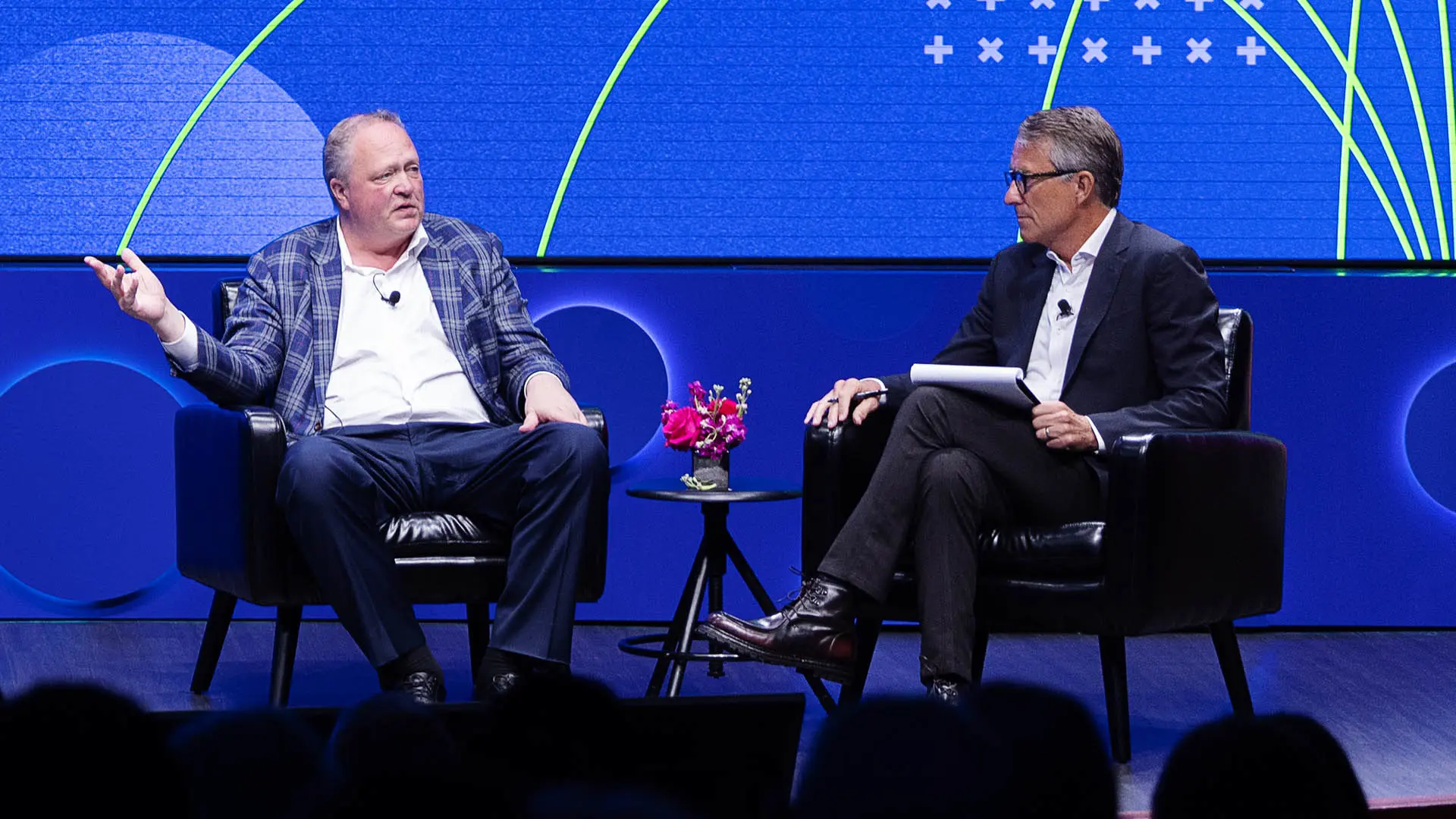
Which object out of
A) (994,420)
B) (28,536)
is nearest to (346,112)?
(28,536)

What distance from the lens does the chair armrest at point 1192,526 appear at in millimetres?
2727

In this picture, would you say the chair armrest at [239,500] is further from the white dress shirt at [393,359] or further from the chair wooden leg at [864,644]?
the chair wooden leg at [864,644]

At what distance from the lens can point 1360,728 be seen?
3.06m

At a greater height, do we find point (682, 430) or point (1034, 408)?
point (1034, 408)

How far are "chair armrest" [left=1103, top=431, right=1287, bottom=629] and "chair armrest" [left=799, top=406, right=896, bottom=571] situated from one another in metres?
0.54

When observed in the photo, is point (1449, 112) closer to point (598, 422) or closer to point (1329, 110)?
point (1329, 110)

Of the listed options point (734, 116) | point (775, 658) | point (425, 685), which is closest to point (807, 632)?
point (775, 658)

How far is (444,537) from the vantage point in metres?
2.99

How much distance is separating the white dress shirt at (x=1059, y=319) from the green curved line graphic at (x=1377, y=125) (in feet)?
4.80

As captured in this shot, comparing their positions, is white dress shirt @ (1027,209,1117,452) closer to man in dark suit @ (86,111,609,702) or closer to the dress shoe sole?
the dress shoe sole

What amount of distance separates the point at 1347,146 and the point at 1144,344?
161 cm

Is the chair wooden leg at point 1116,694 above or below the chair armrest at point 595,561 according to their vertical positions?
below

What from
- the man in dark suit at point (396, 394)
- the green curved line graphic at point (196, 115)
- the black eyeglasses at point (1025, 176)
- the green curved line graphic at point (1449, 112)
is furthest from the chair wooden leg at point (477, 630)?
the green curved line graphic at point (1449, 112)

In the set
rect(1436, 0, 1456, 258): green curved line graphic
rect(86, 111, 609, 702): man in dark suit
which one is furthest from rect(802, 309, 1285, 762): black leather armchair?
rect(1436, 0, 1456, 258): green curved line graphic
